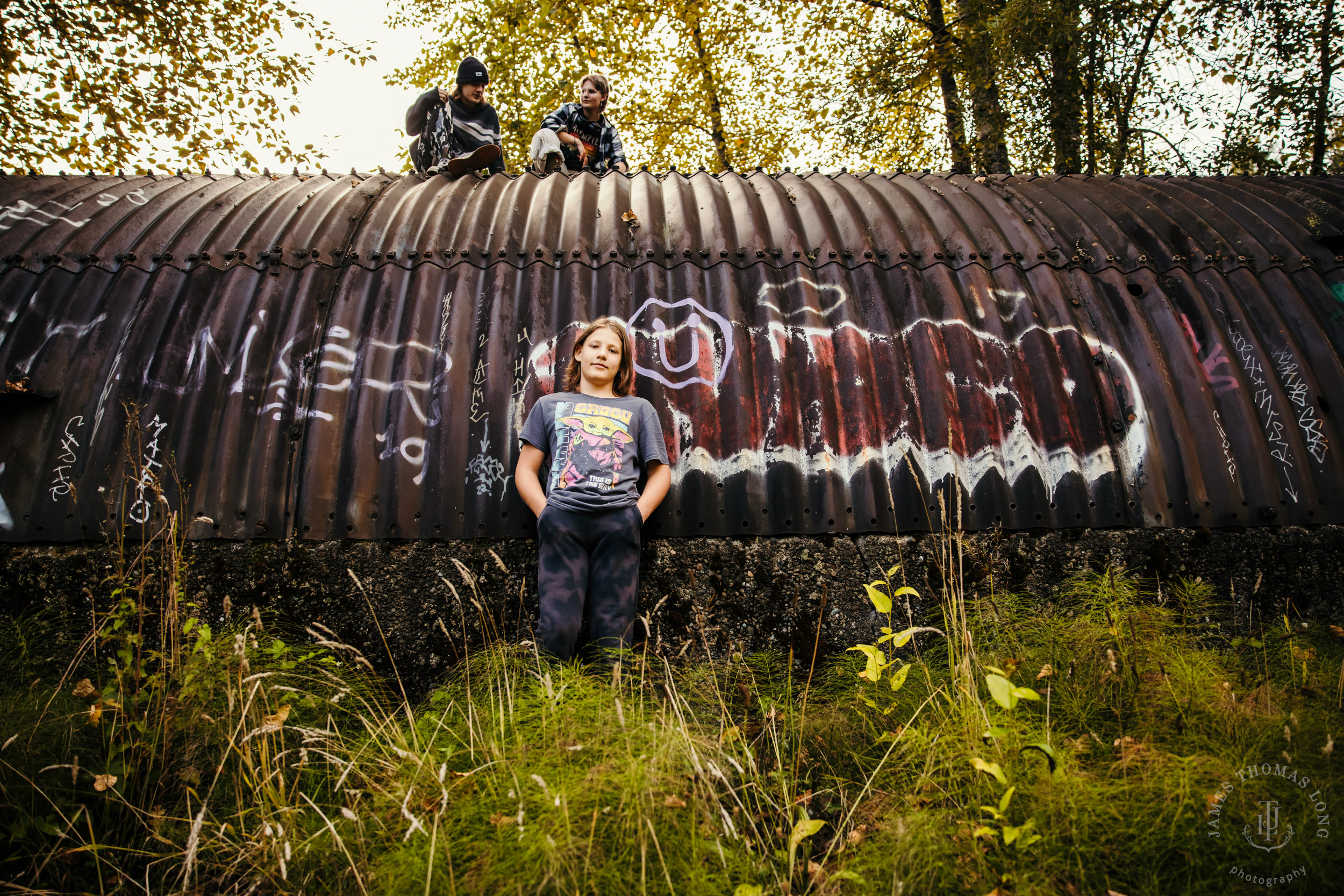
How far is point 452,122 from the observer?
6219mm

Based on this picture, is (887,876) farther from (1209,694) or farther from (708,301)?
(708,301)

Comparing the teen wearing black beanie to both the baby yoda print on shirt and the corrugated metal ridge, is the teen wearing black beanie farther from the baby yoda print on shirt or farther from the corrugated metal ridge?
the baby yoda print on shirt

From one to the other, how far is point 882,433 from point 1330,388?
2860 millimetres

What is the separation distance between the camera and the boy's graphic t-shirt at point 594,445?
11.3 feet

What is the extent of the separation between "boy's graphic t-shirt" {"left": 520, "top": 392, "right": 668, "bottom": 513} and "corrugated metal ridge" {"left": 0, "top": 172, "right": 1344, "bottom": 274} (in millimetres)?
1375

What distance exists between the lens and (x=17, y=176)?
5.51 meters

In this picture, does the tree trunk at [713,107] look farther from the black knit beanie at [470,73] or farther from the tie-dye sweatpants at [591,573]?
the tie-dye sweatpants at [591,573]

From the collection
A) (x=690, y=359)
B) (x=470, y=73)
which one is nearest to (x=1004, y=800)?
(x=690, y=359)

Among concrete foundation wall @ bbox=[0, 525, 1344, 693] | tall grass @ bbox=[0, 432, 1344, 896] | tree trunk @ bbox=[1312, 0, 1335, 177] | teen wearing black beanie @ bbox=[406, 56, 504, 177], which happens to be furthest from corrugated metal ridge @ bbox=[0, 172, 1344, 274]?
tree trunk @ bbox=[1312, 0, 1335, 177]

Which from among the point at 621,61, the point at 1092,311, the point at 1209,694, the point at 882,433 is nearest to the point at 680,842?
the point at 1209,694

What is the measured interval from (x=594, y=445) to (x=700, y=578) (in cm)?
93

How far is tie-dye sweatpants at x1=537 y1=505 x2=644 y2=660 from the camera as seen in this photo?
3.33 m

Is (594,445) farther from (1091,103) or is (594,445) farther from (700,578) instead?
(1091,103)

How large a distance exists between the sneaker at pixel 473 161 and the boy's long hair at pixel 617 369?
8.81 feet
